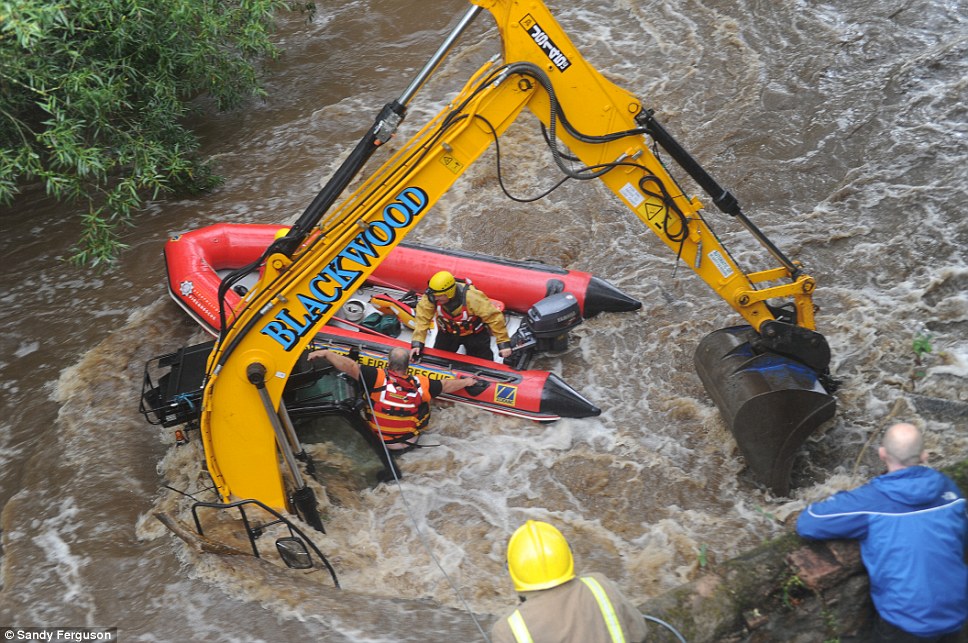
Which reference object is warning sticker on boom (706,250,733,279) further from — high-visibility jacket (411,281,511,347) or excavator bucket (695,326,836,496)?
high-visibility jacket (411,281,511,347)

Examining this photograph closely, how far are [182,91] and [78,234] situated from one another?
6.52ft

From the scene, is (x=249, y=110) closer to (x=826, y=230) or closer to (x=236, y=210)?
(x=236, y=210)

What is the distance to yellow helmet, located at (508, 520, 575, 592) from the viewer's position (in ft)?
9.27

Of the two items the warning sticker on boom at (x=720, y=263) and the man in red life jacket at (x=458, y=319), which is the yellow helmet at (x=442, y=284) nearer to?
the man in red life jacket at (x=458, y=319)

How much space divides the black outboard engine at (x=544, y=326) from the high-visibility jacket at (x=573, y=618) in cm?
412

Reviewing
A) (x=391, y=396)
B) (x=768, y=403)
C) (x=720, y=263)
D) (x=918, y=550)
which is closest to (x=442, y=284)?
(x=391, y=396)

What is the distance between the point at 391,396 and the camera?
604cm

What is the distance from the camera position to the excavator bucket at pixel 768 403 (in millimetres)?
5273

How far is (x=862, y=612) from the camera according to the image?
145 inches

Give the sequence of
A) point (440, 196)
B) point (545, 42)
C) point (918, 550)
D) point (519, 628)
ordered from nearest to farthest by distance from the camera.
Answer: point (519, 628)
point (918, 550)
point (545, 42)
point (440, 196)

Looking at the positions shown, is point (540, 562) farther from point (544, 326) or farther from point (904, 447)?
point (544, 326)

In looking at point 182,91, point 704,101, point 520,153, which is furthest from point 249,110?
point 704,101

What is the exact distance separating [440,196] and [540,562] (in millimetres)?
2632

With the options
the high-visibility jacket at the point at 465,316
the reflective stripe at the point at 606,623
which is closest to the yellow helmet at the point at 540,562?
the reflective stripe at the point at 606,623
